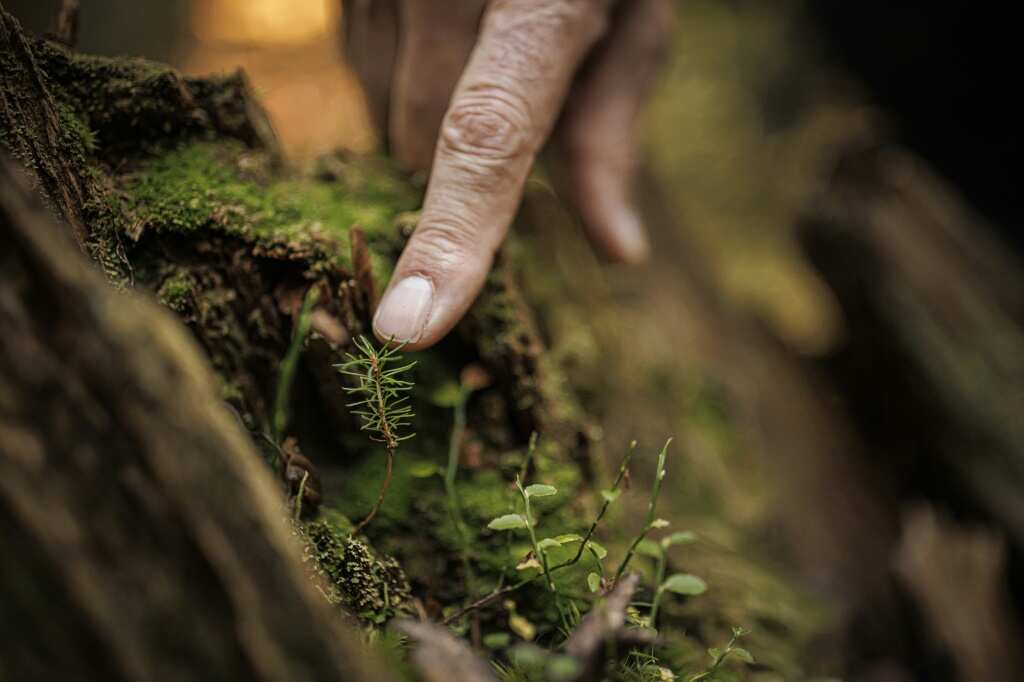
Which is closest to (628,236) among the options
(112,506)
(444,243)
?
(444,243)

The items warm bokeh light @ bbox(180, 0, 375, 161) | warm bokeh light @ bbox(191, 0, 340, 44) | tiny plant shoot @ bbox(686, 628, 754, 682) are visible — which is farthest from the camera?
warm bokeh light @ bbox(191, 0, 340, 44)

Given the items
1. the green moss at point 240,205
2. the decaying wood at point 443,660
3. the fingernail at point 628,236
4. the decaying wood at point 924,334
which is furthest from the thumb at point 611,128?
the decaying wood at point 443,660

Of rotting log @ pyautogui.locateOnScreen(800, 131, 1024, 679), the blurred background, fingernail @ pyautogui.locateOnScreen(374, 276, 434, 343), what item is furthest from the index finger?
rotting log @ pyautogui.locateOnScreen(800, 131, 1024, 679)

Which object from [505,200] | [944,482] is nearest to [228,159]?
[505,200]

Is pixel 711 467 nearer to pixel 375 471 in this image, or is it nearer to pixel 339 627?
pixel 375 471

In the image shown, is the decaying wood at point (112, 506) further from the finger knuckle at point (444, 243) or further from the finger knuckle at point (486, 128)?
the finger knuckle at point (486, 128)

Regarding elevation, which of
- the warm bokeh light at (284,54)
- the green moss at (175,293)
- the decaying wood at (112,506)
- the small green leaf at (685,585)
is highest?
the decaying wood at (112,506)

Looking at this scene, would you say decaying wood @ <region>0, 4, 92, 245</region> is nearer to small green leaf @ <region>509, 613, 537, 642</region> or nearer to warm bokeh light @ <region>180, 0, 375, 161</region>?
small green leaf @ <region>509, 613, 537, 642</region>
